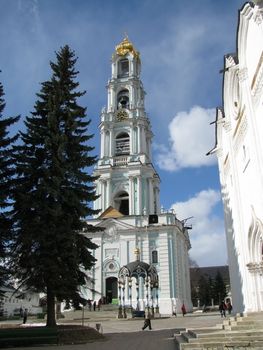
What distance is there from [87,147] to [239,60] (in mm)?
8873

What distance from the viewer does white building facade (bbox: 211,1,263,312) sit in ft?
48.9

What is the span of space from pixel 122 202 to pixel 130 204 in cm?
436

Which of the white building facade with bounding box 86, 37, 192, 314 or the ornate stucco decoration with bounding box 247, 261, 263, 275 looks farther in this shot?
the white building facade with bounding box 86, 37, 192, 314

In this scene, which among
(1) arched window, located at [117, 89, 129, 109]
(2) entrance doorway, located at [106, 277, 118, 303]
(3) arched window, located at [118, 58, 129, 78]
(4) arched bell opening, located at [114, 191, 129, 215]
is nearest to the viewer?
(2) entrance doorway, located at [106, 277, 118, 303]

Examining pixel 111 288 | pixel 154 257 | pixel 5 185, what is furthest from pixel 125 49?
pixel 5 185

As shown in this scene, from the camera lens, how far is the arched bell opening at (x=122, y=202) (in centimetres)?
5156

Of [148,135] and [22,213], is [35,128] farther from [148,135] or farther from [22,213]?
[148,135]

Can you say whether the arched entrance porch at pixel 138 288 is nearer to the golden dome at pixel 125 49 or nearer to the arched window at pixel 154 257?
the arched window at pixel 154 257

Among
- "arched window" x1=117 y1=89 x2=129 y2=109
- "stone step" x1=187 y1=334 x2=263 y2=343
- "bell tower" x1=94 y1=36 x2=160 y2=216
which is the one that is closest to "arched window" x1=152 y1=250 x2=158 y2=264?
"bell tower" x1=94 y1=36 x2=160 y2=216

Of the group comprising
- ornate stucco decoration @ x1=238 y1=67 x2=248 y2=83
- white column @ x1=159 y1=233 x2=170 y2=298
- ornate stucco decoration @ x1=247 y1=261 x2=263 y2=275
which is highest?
ornate stucco decoration @ x1=238 y1=67 x2=248 y2=83

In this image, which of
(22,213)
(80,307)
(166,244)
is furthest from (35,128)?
(166,244)

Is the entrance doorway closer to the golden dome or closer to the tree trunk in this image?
the tree trunk

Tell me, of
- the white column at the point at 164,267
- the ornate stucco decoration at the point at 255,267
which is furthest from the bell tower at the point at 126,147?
the ornate stucco decoration at the point at 255,267

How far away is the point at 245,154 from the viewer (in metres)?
17.7
